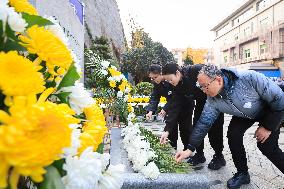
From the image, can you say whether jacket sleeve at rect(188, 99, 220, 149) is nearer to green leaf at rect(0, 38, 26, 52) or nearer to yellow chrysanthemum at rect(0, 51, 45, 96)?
green leaf at rect(0, 38, 26, 52)

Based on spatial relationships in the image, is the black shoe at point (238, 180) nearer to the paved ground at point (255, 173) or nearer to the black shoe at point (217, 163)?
the paved ground at point (255, 173)

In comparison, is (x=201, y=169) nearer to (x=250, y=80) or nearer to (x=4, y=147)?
(x=250, y=80)

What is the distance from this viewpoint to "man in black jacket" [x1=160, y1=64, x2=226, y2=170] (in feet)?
15.3

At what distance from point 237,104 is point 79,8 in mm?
4107

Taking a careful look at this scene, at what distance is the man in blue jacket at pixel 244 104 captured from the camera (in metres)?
3.46

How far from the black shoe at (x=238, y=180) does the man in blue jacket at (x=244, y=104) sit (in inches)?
18.0

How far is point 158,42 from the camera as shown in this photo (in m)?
26.9

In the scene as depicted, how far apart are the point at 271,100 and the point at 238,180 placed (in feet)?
4.02

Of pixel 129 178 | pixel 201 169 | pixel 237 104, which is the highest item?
pixel 237 104

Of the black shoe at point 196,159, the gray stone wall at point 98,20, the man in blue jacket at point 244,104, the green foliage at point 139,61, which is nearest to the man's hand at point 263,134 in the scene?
the man in blue jacket at point 244,104

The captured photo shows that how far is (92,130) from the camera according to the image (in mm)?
889

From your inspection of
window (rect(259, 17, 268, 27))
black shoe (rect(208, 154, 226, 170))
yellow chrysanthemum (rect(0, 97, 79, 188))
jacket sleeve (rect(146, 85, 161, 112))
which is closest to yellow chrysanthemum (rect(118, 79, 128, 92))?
jacket sleeve (rect(146, 85, 161, 112))

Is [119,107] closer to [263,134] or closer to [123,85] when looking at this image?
[123,85]

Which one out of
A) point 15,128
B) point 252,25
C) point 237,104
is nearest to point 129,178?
point 237,104
